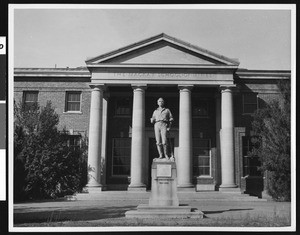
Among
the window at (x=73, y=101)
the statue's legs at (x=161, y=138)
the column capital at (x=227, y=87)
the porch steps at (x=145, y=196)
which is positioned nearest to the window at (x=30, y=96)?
the window at (x=73, y=101)

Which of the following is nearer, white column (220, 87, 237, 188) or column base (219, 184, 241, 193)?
column base (219, 184, 241, 193)

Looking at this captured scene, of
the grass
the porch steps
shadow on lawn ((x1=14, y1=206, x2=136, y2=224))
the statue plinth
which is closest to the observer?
the grass

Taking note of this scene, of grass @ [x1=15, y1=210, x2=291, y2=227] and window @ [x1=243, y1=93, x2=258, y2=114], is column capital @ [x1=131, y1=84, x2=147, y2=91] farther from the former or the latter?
grass @ [x1=15, y1=210, x2=291, y2=227]

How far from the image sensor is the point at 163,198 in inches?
612

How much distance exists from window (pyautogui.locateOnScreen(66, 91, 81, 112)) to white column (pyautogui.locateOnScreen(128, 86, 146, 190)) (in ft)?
18.6

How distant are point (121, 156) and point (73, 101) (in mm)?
5634

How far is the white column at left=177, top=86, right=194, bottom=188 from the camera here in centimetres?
2572

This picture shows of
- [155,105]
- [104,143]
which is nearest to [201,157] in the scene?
[155,105]

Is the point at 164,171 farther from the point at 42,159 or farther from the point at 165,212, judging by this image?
the point at 42,159

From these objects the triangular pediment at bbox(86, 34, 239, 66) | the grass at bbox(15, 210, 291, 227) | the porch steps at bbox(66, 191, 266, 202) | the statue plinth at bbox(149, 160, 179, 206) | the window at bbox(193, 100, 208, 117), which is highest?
the triangular pediment at bbox(86, 34, 239, 66)

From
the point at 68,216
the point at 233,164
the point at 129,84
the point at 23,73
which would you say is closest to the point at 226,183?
the point at 233,164

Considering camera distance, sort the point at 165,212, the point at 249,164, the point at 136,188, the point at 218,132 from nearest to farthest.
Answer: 1. the point at 165,212
2. the point at 136,188
3. the point at 249,164
4. the point at 218,132

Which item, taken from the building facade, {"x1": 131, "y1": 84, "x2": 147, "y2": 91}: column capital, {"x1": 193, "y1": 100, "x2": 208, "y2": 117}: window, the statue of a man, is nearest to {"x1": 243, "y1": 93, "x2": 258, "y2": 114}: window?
the building facade

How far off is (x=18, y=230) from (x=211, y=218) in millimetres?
7067
